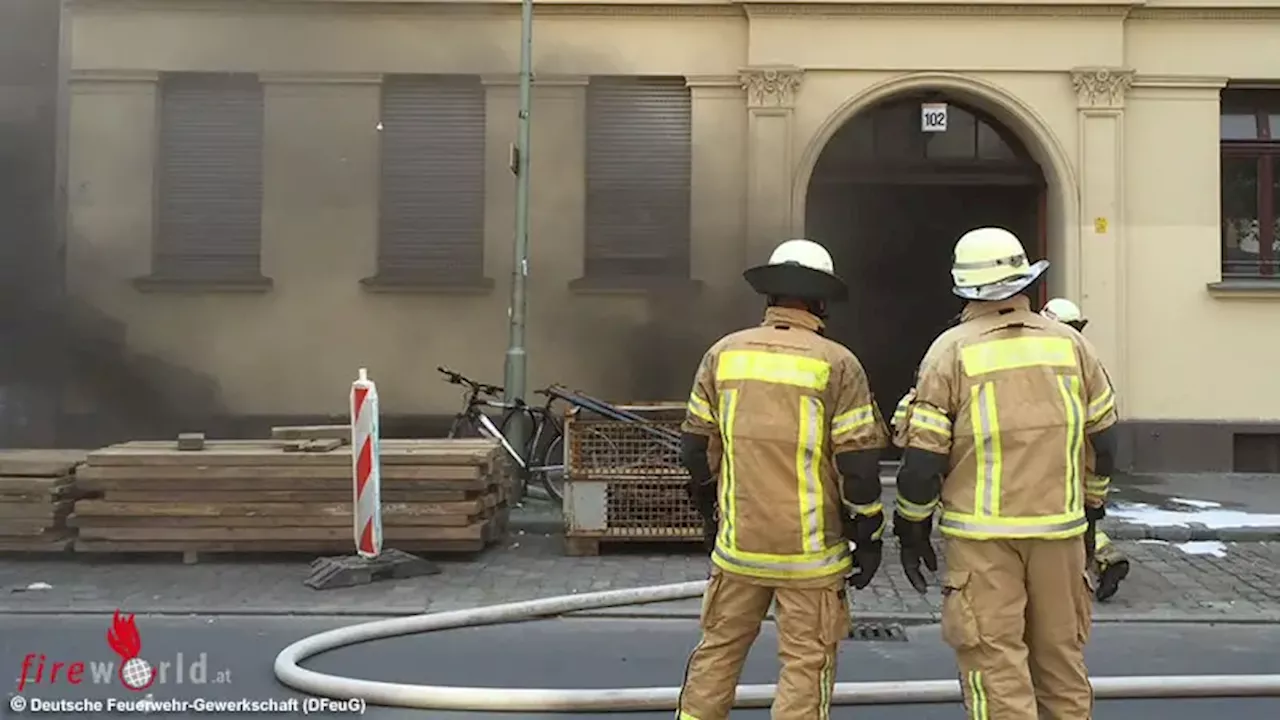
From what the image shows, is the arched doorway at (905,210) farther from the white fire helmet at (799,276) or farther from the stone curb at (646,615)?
the white fire helmet at (799,276)

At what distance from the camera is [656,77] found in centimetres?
1062

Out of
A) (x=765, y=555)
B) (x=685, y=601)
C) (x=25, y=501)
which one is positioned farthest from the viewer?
(x=25, y=501)

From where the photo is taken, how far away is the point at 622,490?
7.20 m

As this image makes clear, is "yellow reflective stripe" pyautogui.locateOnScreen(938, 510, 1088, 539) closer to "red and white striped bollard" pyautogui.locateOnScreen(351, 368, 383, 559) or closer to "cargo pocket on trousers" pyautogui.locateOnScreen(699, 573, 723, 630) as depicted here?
"cargo pocket on trousers" pyautogui.locateOnScreen(699, 573, 723, 630)

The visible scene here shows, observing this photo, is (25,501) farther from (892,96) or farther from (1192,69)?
(1192,69)

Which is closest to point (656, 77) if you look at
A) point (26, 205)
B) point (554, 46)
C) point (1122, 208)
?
point (554, 46)

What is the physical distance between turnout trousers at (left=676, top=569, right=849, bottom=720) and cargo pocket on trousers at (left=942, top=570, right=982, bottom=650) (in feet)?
1.01

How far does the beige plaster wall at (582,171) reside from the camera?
10445 millimetres

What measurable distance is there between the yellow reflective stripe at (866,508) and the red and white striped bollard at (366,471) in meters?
3.97

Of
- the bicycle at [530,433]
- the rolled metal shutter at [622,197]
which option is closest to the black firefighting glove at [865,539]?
the bicycle at [530,433]

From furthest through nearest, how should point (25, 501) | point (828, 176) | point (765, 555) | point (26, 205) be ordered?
point (828, 176), point (26, 205), point (25, 501), point (765, 555)

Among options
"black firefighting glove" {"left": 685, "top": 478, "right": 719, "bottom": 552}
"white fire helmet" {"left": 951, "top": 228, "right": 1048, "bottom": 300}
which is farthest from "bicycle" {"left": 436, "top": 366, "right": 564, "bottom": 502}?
"white fire helmet" {"left": 951, "top": 228, "right": 1048, "bottom": 300}

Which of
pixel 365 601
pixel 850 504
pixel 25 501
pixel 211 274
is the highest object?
pixel 211 274

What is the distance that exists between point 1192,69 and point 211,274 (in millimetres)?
10016
